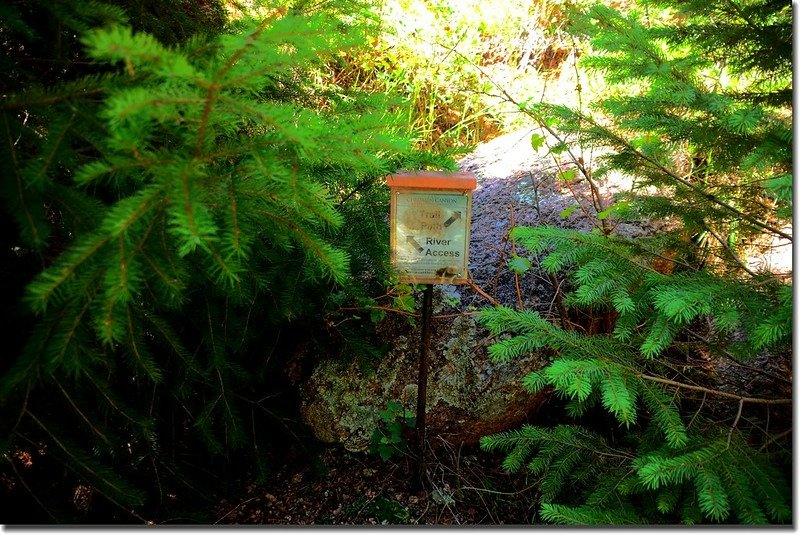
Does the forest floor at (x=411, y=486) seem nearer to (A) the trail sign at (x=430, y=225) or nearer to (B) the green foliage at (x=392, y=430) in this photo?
(B) the green foliage at (x=392, y=430)

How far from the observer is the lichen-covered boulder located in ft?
7.11

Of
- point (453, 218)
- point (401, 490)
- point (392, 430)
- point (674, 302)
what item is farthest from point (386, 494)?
point (674, 302)

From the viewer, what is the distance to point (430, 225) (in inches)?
67.1

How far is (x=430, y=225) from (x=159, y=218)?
3.11 feet

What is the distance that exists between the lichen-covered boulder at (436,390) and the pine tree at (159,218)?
328mm

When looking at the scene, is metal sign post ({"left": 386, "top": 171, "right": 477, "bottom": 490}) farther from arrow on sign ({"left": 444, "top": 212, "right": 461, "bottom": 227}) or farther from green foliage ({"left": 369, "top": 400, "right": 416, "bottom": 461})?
green foliage ({"left": 369, "top": 400, "right": 416, "bottom": 461})

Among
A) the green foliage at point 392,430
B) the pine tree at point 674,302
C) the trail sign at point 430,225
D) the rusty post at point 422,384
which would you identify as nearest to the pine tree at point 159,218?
the trail sign at point 430,225

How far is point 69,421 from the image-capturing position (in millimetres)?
1519

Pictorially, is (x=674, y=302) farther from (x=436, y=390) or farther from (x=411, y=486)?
(x=411, y=486)

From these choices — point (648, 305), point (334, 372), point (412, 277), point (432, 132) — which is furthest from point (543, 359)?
point (432, 132)

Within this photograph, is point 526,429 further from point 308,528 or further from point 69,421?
point 69,421

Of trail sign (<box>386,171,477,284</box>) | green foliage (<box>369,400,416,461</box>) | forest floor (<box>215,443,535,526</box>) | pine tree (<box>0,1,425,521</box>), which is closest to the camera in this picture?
pine tree (<box>0,1,425,521</box>)

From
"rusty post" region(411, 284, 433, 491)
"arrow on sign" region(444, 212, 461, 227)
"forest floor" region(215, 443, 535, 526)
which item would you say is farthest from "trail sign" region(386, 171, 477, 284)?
"forest floor" region(215, 443, 535, 526)

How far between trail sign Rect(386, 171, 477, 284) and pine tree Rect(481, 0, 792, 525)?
0.69 ft
